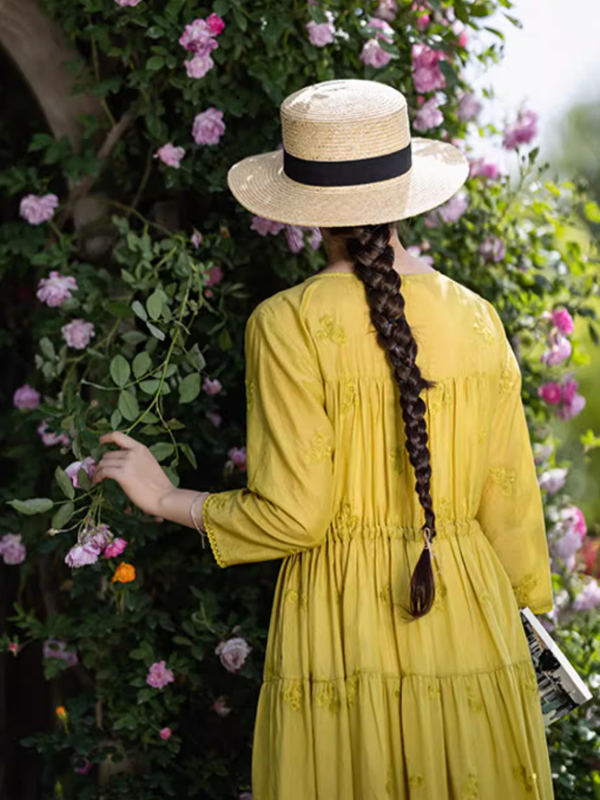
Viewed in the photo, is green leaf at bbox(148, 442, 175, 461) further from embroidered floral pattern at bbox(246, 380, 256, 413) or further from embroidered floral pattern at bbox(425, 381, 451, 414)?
embroidered floral pattern at bbox(425, 381, 451, 414)

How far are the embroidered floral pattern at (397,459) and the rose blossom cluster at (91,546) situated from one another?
0.52m

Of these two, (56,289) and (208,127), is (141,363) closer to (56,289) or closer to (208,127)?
(56,289)

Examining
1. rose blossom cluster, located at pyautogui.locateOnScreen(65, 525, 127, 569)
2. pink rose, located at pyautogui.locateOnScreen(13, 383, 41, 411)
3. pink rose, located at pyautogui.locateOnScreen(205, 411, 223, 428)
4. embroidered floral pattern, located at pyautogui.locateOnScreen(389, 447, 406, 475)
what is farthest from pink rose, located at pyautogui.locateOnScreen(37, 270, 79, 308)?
embroidered floral pattern, located at pyautogui.locateOnScreen(389, 447, 406, 475)

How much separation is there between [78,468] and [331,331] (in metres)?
0.55

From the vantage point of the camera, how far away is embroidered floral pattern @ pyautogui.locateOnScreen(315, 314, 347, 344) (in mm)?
1657

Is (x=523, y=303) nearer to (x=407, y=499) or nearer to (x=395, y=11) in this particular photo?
(x=395, y=11)

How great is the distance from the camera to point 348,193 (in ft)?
5.55

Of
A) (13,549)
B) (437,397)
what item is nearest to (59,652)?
(13,549)

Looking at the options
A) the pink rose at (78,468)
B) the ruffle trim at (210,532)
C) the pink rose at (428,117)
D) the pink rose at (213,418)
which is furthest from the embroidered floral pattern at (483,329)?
the pink rose at (428,117)

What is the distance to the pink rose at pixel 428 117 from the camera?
8.59 feet

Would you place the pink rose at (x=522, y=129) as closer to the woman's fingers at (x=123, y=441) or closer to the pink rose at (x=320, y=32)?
the pink rose at (x=320, y=32)

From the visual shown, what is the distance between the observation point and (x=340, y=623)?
1722mm

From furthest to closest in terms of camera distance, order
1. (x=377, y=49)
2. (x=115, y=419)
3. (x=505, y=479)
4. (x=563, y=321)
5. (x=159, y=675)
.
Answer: (x=563, y=321) → (x=377, y=49) → (x=159, y=675) → (x=115, y=419) → (x=505, y=479)

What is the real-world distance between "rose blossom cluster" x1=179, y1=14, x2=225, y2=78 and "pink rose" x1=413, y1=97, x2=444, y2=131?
0.52 m
